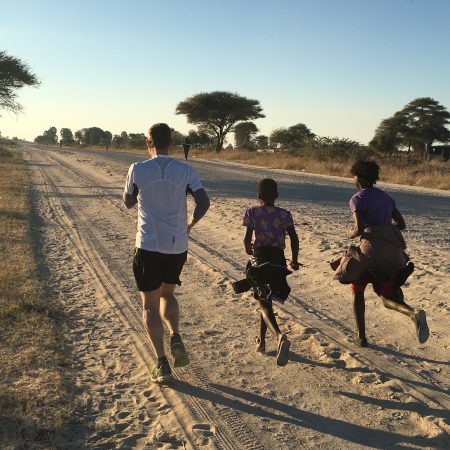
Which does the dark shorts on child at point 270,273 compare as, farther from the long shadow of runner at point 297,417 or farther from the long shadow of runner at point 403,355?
the long shadow of runner at point 403,355

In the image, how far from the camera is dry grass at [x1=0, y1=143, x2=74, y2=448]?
10.8ft

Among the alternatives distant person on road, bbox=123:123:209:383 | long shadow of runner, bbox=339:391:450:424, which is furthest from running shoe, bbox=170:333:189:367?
long shadow of runner, bbox=339:391:450:424

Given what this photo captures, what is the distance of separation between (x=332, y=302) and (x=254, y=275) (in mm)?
1948

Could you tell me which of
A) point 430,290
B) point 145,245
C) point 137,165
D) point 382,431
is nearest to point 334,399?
point 382,431

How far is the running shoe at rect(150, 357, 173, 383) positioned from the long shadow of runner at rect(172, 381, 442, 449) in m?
0.09

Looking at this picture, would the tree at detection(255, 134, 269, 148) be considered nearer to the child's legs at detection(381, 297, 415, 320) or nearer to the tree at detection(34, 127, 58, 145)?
the child's legs at detection(381, 297, 415, 320)

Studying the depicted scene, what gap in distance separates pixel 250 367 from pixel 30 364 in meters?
1.71

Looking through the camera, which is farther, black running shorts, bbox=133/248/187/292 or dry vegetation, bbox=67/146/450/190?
dry vegetation, bbox=67/146/450/190

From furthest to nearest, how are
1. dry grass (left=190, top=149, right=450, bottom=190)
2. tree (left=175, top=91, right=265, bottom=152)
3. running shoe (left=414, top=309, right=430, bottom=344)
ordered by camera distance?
tree (left=175, top=91, right=265, bottom=152) < dry grass (left=190, top=149, right=450, bottom=190) < running shoe (left=414, top=309, right=430, bottom=344)

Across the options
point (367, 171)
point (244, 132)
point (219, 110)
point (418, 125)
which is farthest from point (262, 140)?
point (367, 171)

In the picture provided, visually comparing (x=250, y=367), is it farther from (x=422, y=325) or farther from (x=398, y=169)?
(x=398, y=169)

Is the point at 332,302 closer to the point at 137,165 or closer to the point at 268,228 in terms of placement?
the point at 268,228

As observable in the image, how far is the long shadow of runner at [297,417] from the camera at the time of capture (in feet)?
10.7

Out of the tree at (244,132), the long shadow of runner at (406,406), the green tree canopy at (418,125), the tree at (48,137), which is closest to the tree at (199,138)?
the tree at (244,132)
